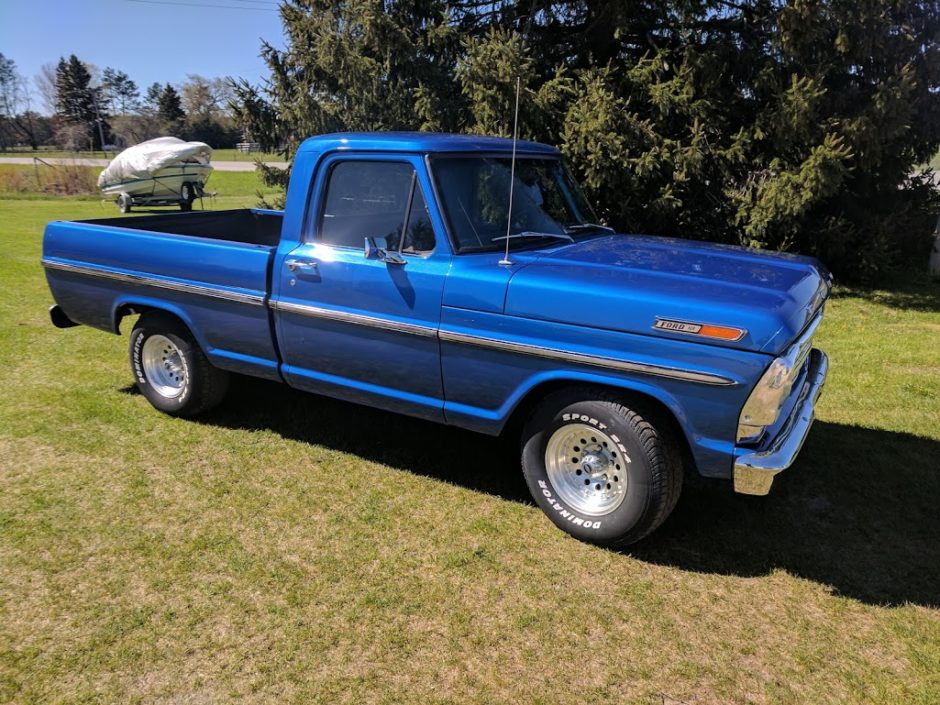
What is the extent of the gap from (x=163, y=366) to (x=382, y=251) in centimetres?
242

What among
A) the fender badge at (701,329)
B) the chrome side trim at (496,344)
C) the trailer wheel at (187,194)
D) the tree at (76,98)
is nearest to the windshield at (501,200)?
the chrome side trim at (496,344)

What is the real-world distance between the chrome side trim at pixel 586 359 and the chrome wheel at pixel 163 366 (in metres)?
2.49

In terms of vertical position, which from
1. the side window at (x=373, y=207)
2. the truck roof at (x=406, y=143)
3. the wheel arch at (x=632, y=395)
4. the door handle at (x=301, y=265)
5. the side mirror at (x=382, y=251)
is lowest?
the wheel arch at (x=632, y=395)

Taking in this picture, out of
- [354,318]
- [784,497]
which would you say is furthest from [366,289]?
[784,497]

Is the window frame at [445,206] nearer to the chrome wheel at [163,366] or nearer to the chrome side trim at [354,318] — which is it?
the chrome side trim at [354,318]

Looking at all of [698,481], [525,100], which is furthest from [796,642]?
[525,100]

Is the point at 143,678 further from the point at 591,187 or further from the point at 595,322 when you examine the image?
the point at 591,187

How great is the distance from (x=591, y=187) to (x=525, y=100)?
1489 millimetres

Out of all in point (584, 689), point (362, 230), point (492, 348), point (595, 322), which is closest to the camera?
point (584, 689)

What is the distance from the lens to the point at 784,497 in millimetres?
4227

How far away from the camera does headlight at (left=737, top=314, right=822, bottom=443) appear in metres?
3.07

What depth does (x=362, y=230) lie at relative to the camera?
4.22 meters

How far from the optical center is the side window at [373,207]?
3969 millimetres

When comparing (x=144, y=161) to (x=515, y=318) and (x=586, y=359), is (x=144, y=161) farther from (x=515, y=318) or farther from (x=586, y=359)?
(x=586, y=359)
